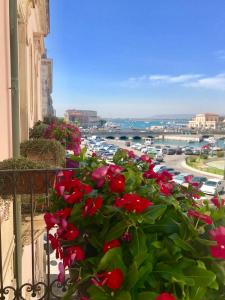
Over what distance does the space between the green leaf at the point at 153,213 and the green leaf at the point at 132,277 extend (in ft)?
0.71

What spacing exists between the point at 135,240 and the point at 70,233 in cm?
35

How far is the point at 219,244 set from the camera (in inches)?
58.2

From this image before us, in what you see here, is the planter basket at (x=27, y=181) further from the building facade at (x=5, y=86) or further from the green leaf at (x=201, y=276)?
the green leaf at (x=201, y=276)

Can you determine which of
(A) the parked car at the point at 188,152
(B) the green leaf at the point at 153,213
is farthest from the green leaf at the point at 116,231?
(A) the parked car at the point at 188,152

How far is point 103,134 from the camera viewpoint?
102m

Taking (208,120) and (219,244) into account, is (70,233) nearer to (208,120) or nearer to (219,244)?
(219,244)

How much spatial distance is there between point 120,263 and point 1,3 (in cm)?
434

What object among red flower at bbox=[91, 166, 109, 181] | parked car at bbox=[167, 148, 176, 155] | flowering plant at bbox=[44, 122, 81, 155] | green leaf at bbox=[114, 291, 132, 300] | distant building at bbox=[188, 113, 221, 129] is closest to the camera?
green leaf at bbox=[114, 291, 132, 300]

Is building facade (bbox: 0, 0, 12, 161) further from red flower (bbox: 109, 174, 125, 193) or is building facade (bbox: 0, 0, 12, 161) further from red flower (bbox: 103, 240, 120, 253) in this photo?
red flower (bbox: 103, 240, 120, 253)

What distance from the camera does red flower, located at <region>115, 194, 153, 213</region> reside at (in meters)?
1.55

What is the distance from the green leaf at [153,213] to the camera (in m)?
1.56

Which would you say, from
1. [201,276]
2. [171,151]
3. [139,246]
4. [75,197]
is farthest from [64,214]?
[171,151]

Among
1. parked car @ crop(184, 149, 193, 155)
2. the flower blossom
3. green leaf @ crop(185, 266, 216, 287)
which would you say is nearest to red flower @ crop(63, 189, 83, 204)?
the flower blossom

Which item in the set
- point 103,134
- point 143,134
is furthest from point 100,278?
point 143,134
